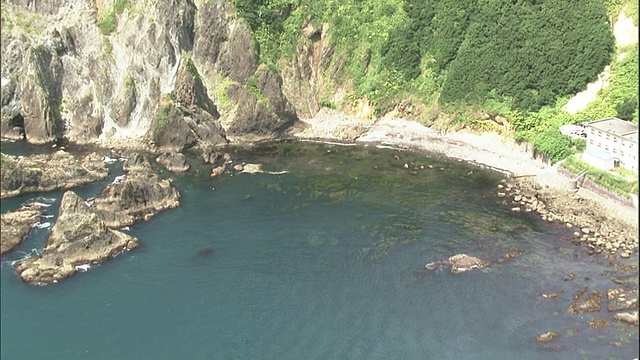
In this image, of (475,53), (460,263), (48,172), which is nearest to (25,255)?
(48,172)

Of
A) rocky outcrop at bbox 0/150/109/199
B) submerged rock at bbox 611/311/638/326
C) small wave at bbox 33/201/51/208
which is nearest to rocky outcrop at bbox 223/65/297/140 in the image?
rocky outcrop at bbox 0/150/109/199

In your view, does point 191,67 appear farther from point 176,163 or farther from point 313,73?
point 176,163

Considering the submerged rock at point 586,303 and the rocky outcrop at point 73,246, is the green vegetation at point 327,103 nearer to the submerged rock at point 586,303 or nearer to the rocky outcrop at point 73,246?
the rocky outcrop at point 73,246

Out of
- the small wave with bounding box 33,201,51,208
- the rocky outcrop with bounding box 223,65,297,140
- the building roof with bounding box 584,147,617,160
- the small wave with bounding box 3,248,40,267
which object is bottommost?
the small wave with bounding box 3,248,40,267

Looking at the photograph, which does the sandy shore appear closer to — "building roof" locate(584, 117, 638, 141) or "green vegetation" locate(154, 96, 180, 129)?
"building roof" locate(584, 117, 638, 141)

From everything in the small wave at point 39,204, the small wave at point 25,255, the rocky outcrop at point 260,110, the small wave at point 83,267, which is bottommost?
the small wave at point 83,267

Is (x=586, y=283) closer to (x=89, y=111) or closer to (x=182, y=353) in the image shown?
(x=182, y=353)

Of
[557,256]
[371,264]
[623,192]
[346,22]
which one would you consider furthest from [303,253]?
[346,22]

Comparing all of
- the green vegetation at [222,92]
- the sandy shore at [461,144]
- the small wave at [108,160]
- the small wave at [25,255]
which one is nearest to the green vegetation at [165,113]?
the small wave at [108,160]
